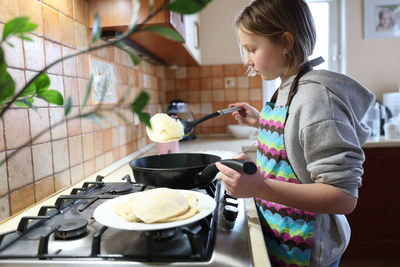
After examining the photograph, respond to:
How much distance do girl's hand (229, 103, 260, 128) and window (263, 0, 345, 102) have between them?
1.25 metres

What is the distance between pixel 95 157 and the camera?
3.91ft

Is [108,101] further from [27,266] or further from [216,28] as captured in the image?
[216,28]

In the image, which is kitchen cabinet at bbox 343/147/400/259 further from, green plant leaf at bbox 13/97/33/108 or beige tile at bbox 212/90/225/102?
green plant leaf at bbox 13/97/33/108

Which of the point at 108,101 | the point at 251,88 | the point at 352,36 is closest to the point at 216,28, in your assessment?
the point at 251,88

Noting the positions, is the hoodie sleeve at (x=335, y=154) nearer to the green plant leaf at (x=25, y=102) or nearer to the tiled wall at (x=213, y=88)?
the green plant leaf at (x=25, y=102)

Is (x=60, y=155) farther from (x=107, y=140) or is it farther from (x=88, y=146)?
(x=107, y=140)

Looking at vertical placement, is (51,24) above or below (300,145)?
→ above

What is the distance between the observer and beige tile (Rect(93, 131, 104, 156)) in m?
1.19

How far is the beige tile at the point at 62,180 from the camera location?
925 millimetres

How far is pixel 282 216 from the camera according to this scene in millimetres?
777

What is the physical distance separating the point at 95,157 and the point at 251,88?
1.54 metres

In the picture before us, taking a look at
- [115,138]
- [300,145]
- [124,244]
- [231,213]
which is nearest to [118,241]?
[124,244]

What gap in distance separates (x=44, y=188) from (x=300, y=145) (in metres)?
0.70

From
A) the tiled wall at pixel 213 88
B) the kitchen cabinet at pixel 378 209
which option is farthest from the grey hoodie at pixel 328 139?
the tiled wall at pixel 213 88
